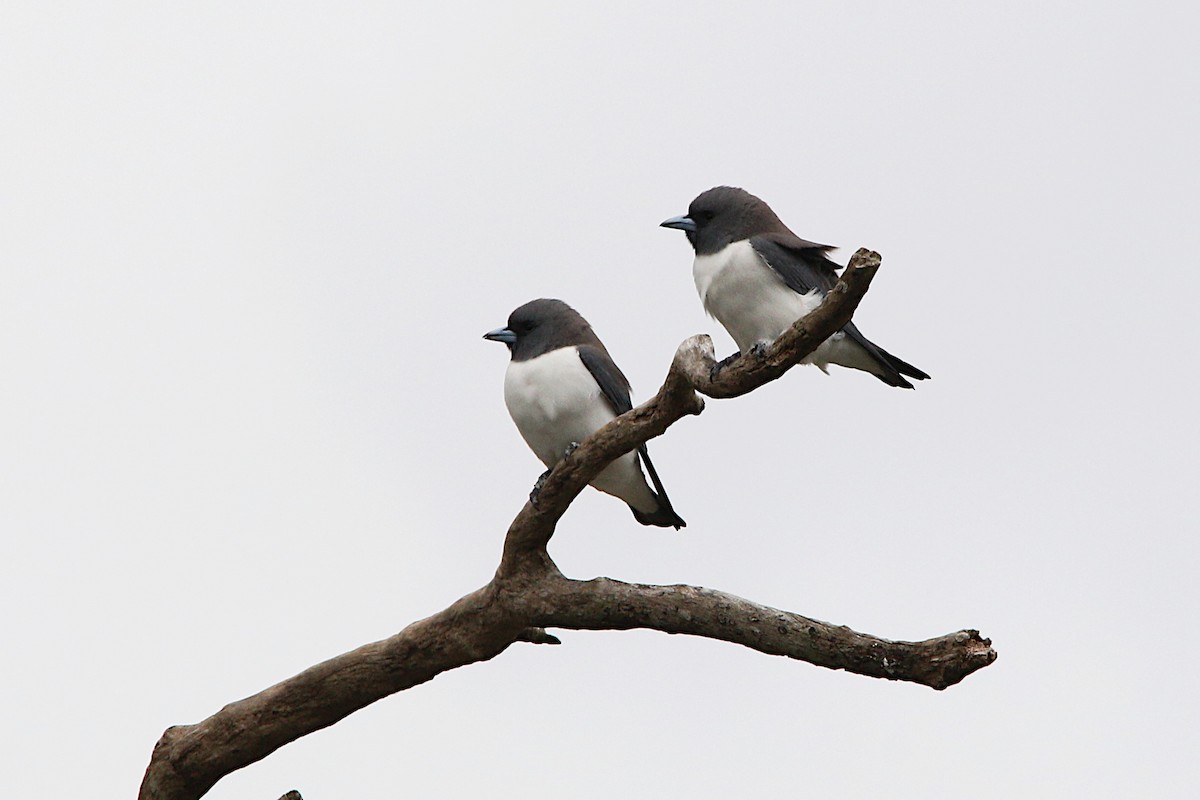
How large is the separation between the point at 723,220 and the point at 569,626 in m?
2.39

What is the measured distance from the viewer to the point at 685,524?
837 centimetres

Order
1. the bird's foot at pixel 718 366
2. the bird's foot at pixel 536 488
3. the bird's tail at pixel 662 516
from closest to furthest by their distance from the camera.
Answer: the bird's foot at pixel 718 366, the bird's foot at pixel 536 488, the bird's tail at pixel 662 516

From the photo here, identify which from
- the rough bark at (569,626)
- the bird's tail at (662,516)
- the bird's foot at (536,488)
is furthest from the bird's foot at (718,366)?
the bird's tail at (662,516)

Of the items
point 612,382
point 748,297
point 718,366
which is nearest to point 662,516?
point 612,382

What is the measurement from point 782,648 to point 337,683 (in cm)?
234

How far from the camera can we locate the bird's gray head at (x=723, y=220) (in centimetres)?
771

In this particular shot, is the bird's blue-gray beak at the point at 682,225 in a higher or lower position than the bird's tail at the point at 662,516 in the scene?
higher

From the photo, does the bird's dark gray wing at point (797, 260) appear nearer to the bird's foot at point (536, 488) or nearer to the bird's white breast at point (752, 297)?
the bird's white breast at point (752, 297)

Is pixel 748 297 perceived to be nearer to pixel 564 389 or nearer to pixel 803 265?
pixel 803 265

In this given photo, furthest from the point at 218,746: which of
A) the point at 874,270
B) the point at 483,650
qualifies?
the point at 874,270

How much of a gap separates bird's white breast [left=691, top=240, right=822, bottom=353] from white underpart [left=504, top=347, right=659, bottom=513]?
2.72 ft

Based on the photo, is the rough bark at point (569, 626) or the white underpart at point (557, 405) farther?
the white underpart at point (557, 405)

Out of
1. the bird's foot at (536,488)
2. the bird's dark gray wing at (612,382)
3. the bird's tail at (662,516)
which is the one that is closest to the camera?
the bird's foot at (536,488)

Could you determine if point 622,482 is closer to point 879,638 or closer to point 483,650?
point 483,650
